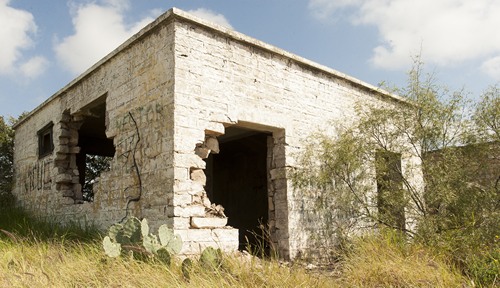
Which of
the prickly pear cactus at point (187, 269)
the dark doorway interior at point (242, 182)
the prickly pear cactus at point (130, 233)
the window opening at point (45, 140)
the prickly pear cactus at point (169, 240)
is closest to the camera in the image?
the prickly pear cactus at point (187, 269)

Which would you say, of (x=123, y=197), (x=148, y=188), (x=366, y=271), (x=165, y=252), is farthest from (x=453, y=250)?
(x=123, y=197)

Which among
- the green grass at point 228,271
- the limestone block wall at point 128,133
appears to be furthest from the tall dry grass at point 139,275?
the limestone block wall at point 128,133

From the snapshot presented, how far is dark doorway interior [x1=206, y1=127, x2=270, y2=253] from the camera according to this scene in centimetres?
1184

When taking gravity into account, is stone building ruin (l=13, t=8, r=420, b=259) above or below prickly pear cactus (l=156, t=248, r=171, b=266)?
above

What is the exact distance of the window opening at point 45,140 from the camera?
11391 millimetres

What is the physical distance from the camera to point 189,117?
663cm

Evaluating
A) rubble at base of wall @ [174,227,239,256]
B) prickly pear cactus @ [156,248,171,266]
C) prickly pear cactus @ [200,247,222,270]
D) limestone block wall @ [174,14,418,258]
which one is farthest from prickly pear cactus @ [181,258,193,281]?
limestone block wall @ [174,14,418,258]

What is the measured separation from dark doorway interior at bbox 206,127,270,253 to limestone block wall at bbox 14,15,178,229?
11.7 ft

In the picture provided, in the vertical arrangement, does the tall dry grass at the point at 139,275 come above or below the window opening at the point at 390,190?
below

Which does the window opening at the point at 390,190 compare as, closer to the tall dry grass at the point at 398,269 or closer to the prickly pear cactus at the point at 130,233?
the tall dry grass at the point at 398,269

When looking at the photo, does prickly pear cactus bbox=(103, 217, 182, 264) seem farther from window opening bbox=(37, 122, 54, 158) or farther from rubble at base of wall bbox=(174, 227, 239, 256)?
window opening bbox=(37, 122, 54, 158)

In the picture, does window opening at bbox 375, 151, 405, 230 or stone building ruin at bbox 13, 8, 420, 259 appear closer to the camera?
stone building ruin at bbox 13, 8, 420, 259

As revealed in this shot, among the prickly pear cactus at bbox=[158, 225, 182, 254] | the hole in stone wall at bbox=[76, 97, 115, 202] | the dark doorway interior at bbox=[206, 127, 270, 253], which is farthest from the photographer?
the dark doorway interior at bbox=[206, 127, 270, 253]

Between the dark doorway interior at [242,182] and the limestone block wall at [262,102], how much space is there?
3035 mm
